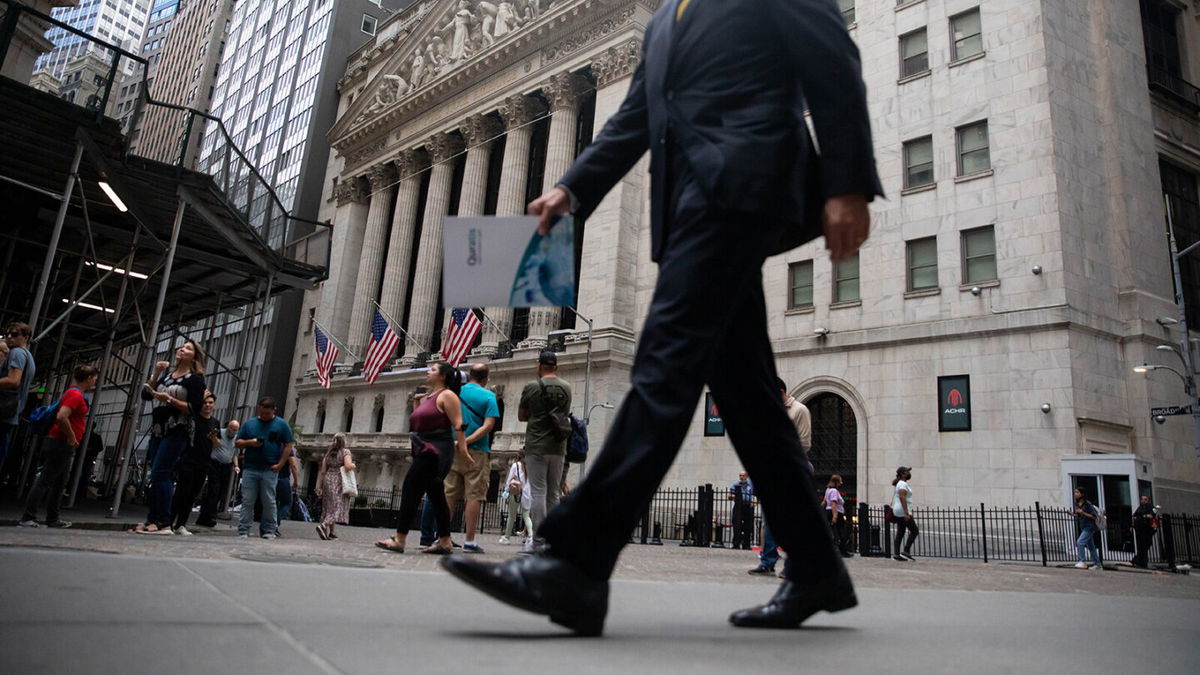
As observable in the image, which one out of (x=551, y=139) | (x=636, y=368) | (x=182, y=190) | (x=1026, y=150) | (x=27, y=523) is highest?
(x=551, y=139)

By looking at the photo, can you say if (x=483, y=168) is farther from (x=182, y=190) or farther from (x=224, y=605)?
(x=224, y=605)

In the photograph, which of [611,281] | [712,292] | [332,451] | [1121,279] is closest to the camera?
[712,292]

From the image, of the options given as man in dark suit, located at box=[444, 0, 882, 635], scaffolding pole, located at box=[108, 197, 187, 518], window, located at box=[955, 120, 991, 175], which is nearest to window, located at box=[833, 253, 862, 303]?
window, located at box=[955, 120, 991, 175]

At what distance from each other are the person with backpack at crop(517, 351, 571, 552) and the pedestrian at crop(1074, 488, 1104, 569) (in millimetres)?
12942

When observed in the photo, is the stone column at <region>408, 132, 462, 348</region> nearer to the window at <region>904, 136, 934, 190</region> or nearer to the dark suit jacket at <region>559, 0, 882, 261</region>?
the window at <region>904, 136, 934, 190</region>

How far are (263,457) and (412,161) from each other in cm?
3940

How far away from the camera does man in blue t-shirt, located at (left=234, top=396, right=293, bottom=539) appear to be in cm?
988

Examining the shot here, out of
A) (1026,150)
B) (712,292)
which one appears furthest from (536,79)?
(712,292)

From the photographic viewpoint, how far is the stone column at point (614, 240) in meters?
32.9

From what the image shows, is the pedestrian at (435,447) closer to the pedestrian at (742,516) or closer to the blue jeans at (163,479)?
the blue jeans at (163,479)

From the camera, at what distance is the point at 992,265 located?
Result: 23562 mm

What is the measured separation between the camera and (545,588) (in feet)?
6.35

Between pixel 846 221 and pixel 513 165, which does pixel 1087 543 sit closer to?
pixel 846 221

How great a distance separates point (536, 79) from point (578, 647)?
128 feet
